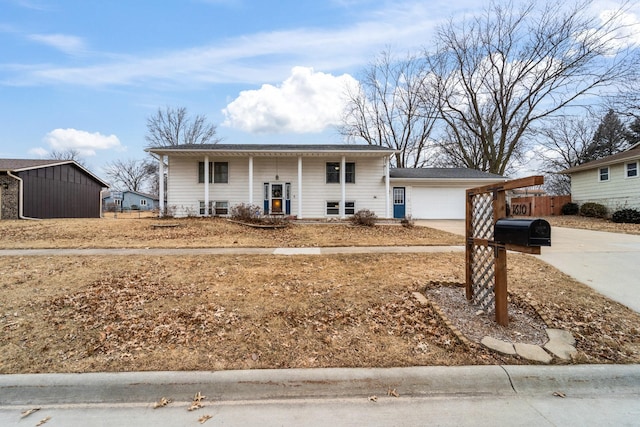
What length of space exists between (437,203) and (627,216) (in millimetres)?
9428

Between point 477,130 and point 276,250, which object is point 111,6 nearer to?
point 276,250

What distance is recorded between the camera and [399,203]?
754 inches

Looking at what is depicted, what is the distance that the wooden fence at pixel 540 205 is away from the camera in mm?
22062

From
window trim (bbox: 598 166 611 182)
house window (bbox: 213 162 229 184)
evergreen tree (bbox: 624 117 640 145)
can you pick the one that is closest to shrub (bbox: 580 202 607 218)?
window trim (bbox: 598 166 611 182)

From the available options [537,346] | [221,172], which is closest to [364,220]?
[537,346]

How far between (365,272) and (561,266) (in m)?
4.24

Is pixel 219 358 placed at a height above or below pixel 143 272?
below

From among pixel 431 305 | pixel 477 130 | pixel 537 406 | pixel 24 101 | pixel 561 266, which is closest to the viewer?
pixel 537 406

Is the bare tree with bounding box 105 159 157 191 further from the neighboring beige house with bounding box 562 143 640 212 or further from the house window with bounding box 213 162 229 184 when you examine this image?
the neighboring beige house with bounding box 562 143 640 212

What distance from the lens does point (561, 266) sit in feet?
20.2

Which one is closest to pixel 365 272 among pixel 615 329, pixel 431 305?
pixel 431 305

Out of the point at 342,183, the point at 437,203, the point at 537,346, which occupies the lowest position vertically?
the point at 537,346

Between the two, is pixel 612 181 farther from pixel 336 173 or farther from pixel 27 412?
pixel 27 412

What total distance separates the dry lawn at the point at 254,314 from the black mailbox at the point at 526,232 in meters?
1.20
